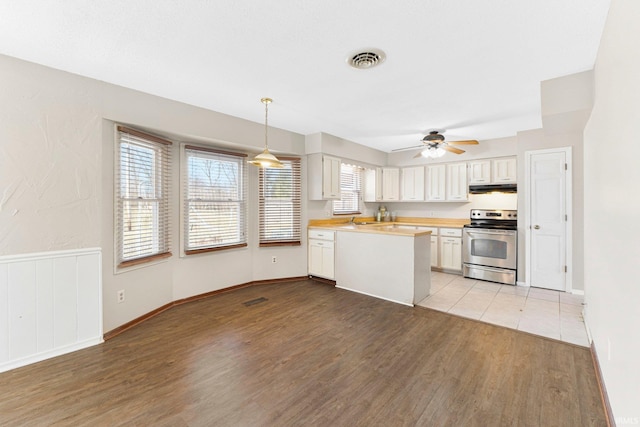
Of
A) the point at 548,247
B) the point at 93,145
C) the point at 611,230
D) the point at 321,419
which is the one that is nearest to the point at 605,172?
Answer: the point at 611,230

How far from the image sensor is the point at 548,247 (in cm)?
422

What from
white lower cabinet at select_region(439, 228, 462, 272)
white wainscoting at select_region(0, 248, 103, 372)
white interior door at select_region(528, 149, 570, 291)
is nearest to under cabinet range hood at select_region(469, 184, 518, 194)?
white interior door at select_region(528, 149, 570, 291)

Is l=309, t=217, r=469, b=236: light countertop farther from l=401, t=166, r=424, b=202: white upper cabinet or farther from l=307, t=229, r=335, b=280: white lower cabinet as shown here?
l=401, t=166, r=424, b=202: white upper cabinet

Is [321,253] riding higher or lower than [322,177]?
lower

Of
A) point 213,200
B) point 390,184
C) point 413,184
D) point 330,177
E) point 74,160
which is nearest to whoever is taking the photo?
point 74,160

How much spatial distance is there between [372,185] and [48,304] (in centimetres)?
538

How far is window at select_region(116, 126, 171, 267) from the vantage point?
2979 millimetres

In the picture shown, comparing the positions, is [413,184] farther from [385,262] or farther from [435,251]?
[385,262]

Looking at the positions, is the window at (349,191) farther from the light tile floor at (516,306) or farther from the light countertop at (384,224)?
the light tile floor at (516,306)

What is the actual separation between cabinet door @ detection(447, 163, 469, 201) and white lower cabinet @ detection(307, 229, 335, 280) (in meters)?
2.71

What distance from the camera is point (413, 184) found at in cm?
609

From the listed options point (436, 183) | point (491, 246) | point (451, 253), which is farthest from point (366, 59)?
point (451, 253)

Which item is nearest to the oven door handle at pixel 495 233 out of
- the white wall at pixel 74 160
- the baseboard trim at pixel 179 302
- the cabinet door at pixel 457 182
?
the cabinet door at pixel 457 182

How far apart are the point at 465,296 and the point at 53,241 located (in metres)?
4.86
